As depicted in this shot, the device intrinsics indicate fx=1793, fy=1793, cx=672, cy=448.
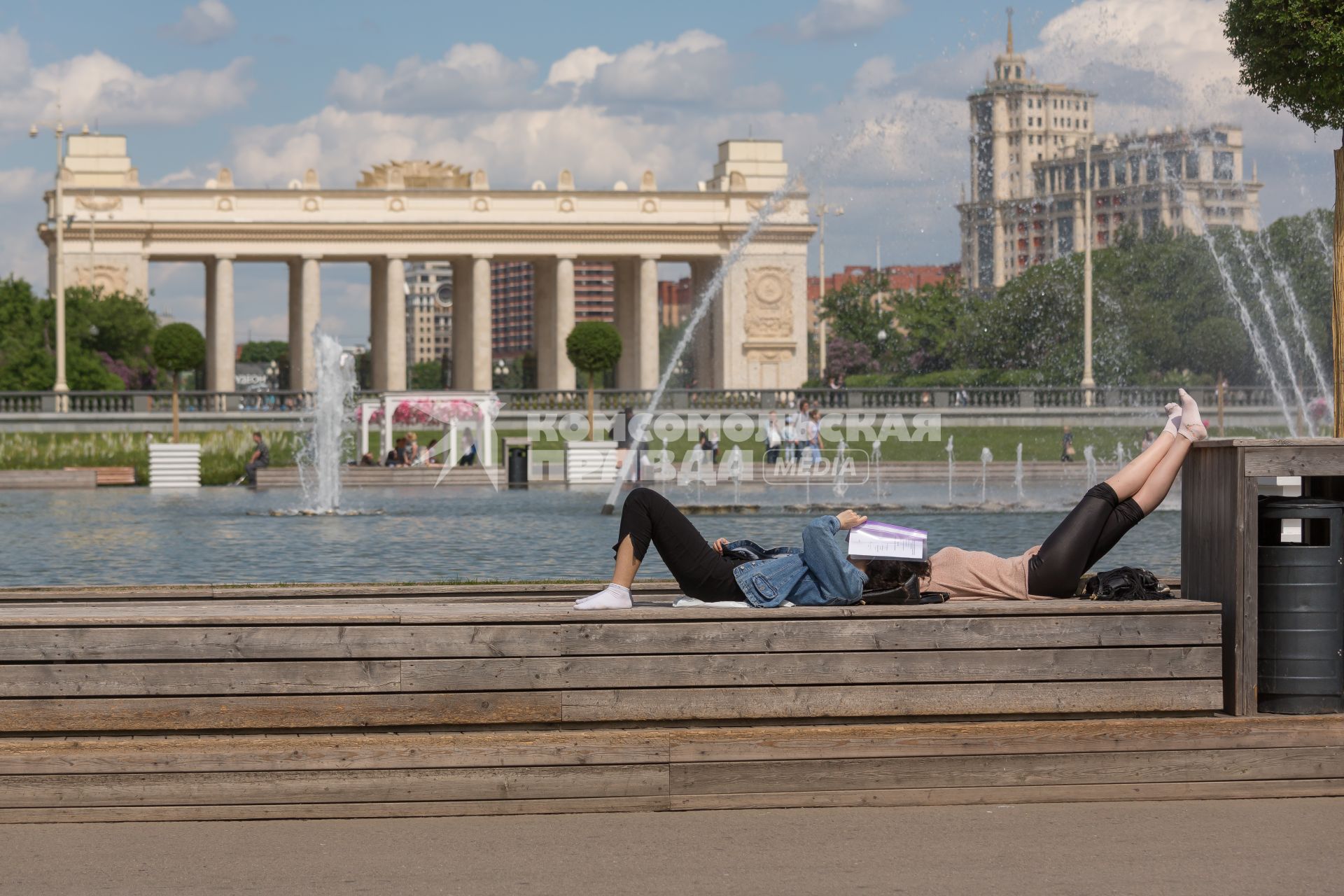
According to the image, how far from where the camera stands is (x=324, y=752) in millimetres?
6328

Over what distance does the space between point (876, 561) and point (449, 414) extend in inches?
1600

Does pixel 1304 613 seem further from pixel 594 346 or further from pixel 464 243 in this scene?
pixel 464 243

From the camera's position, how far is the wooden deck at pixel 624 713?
20.8 ft

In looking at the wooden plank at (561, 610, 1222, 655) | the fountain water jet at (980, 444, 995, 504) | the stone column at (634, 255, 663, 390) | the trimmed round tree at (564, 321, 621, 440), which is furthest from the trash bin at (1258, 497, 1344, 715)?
the stone column at (634, 255, 663, 390)

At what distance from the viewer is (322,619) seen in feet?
21.1

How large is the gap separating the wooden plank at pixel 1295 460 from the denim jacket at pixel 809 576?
1.53m

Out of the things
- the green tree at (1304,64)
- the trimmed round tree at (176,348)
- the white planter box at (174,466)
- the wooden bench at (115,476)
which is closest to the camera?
the green tree at (1304,64)

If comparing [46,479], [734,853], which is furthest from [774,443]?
[734,853]

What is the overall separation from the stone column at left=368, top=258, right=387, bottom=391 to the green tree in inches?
3042

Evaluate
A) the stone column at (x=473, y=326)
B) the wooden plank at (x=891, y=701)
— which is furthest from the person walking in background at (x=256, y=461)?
the stone column at (x=473, y=326)

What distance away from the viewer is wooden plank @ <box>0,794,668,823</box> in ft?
20.6

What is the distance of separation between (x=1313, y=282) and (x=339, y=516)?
56.2 meters

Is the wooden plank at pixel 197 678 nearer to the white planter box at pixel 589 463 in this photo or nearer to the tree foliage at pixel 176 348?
the white planter box at pixel 589 463

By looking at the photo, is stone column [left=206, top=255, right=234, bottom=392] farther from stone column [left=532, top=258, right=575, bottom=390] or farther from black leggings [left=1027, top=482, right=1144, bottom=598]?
black leggings [left=1027, top=482, right=1144, bottom=598]
